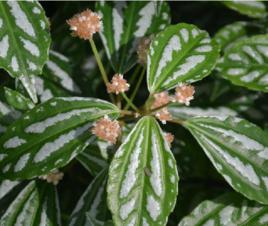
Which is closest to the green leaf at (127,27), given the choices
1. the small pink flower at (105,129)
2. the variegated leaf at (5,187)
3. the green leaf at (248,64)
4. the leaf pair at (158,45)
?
the leaf pair at (158,45)

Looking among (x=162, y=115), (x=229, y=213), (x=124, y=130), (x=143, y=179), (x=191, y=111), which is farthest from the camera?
(x=191, y=111)

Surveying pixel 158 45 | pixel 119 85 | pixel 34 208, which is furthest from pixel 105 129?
pixel 34 208

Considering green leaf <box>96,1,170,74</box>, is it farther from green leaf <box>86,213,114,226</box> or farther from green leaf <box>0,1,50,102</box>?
green leaf <box>86,213,114,226</box>

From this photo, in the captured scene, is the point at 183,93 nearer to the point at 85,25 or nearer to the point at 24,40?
the point at 85,25

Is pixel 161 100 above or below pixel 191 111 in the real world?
above

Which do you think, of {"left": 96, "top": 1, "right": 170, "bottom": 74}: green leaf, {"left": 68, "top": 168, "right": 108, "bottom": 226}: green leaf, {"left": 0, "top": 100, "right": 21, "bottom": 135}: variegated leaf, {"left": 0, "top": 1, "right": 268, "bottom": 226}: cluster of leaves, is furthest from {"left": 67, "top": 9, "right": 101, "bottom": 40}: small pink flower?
{"left": 68, "top": 168, "right": 108, "bottom": 226}: green leaf

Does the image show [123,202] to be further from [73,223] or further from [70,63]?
[70,63]

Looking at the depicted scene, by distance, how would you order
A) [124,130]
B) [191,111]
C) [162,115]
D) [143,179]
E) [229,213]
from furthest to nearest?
[191,111]
[124,130]
[229,213]
[162,115]
[143,179]
